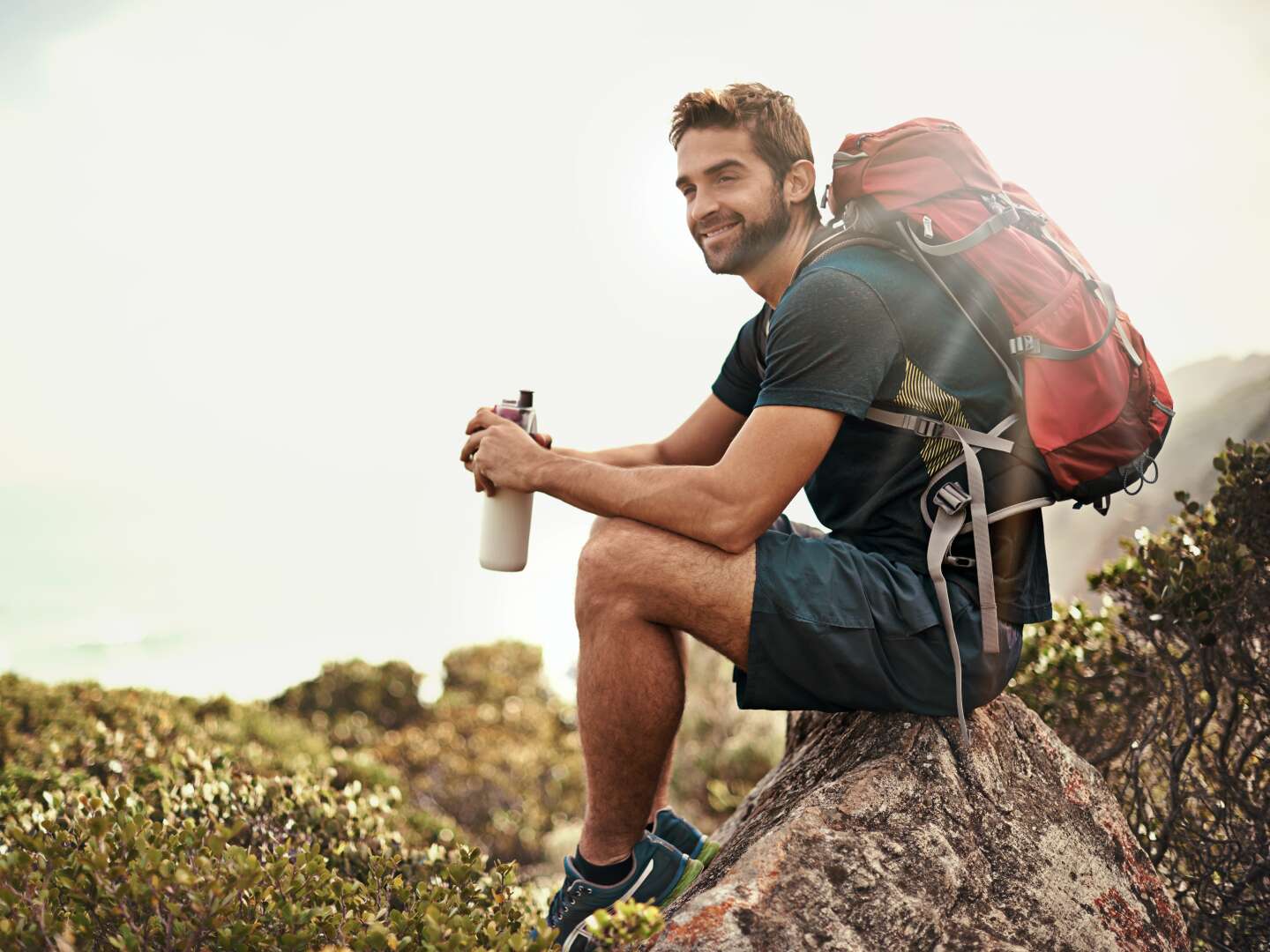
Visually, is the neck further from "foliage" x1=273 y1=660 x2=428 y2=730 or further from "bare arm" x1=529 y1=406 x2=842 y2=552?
"foliage" x1=273 y1=660 x2=428 y2=730

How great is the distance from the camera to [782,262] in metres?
3.30

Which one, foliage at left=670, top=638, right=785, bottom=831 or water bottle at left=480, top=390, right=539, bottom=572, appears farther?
foliage at left=670, top=638, right=785, bottom=831

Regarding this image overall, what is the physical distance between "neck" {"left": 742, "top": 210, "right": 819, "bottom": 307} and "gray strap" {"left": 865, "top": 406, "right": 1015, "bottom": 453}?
31.3 inches

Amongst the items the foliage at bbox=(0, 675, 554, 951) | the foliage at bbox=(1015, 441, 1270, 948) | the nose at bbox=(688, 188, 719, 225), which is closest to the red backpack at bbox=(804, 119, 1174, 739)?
the nose at bbox=(688, 188, 719, 225)

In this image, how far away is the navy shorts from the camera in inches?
100

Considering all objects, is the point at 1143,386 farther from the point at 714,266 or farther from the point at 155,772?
the point at 155,772

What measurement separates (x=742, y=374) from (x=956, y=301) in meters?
1.08

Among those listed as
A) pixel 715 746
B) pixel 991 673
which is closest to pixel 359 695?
pixel 715 746

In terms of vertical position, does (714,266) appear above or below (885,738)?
above

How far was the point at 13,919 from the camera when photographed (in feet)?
7.31

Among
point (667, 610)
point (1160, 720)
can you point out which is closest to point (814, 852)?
point (667, 610)

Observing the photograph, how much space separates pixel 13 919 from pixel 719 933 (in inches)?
58.5

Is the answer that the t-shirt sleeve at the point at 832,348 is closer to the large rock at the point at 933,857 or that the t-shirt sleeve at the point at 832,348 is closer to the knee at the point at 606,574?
the knee at the point at 606,574

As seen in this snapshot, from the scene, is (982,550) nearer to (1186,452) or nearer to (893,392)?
(893,392)
